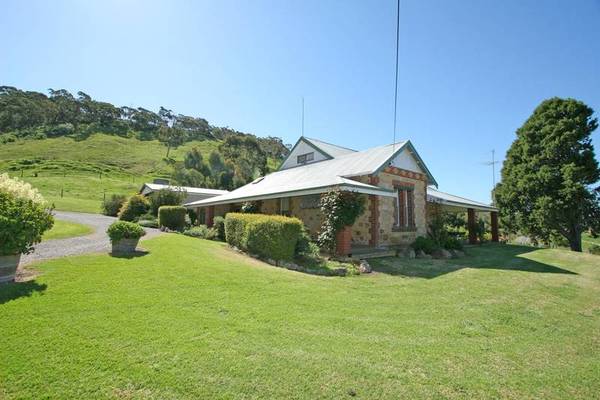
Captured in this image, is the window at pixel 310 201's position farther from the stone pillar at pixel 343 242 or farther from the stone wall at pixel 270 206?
the stone pillar at pixel 343 242

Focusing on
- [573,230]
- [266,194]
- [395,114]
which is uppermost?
[395,114]

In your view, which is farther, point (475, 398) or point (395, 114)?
point (395, 114)

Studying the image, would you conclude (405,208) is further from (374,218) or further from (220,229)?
(220,229)

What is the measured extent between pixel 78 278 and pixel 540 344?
8111 millimetres

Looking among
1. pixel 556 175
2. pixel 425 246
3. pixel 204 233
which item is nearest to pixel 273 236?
pixel 425 246

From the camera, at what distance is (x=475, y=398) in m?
3.15

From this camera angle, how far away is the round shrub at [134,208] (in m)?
26.5

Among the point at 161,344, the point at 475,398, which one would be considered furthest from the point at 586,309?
the point at 161,344

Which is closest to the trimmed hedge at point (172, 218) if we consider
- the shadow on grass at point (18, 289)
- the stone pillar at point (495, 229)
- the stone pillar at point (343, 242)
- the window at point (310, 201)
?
the window at point (310, 201)

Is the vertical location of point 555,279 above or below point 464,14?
below

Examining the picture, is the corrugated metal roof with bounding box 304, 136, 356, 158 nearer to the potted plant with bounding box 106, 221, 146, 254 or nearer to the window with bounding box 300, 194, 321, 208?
the window with bounding box 300, 194, 321, 208

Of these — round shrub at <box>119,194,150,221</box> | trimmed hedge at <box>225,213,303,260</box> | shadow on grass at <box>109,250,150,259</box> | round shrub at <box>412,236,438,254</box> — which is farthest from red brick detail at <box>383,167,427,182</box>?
round shrub at <box>119,194,150,221</box>

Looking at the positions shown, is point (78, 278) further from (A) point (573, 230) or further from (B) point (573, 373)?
(A) point (573, 230)

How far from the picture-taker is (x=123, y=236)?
8.48 m
